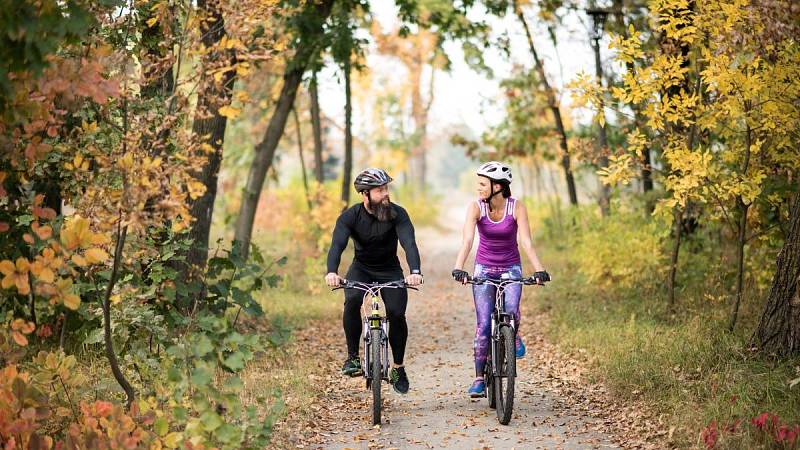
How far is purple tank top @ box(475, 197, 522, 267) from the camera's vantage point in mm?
8000

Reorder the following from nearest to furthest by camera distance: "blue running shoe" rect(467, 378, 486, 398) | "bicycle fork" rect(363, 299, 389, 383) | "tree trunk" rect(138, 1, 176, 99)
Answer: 1. "tree trunk" rect(138, 1, 176, 99)
2. "bicycle fork" rect(363, 299, 389, 383)
3. "blue running shoe" rect(467, 378, 486, 398)

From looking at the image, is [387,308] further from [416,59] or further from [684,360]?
[416,59]

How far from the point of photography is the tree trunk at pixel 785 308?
787 cm

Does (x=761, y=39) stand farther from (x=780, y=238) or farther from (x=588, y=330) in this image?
(x=588, y=330)

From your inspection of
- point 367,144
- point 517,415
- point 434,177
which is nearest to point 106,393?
point 517,415

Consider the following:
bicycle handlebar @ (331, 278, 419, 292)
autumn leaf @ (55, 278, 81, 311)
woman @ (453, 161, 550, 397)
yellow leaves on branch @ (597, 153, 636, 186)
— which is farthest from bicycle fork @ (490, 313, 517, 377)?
autumn leaf @ (55, 278, 81, 311)

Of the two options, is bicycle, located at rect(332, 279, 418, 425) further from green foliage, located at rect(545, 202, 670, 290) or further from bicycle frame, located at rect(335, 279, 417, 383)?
green foliage, located at rect(545, 202, 670, 290)

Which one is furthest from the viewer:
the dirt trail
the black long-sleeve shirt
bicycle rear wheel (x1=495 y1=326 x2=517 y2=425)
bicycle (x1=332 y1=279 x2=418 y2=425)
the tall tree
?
the tall tree

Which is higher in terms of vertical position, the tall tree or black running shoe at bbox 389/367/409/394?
the tall tree

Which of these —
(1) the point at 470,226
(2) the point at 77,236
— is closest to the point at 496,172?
(1) the point at 470,226

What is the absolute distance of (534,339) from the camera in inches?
482

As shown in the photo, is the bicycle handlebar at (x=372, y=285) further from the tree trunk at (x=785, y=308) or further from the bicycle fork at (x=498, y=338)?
the tree trunk at (x=785, y=308)

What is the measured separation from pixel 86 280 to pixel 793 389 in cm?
586

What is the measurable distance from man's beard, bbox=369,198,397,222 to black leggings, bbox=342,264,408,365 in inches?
18.8
